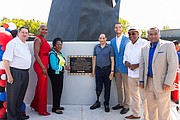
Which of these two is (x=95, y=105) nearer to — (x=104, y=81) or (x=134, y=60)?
(x=104, y=81)

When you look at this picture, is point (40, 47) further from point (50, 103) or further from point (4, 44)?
point (50, 103)

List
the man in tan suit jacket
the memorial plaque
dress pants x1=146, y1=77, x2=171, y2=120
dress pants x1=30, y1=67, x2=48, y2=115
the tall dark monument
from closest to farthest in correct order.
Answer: the man in tan suit jacket
dress pants x1=146, y1=77, x2=171, y2=120
dress pants x1=30, y1=67, x2=48, y2=115
the memorial plaque
the tall dark monument

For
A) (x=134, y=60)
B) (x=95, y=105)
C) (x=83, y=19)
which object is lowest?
(x=95, y=105)

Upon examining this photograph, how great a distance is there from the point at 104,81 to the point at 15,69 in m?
1.83

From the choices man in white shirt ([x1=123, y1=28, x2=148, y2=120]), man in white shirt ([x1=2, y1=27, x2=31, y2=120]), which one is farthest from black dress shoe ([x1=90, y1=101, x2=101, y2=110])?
man in white shirt ([x1=2, y1=27, x2=31, y2=120])

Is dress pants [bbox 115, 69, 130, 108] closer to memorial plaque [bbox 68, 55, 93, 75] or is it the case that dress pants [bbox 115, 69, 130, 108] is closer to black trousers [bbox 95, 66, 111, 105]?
black trousers [bbox 95, 66, 111, 105]

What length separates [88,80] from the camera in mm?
5367

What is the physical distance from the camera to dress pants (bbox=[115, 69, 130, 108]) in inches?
187

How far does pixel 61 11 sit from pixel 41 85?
2.89m

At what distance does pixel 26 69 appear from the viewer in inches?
161

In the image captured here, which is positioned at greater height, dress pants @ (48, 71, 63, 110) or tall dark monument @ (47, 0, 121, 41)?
tall dark monument @ (47, 0, 121, 41)

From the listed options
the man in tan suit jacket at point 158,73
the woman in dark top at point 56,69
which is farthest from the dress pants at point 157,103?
the woman in dark top at point 56,69

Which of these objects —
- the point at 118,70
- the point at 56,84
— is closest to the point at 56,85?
the point at 56,84

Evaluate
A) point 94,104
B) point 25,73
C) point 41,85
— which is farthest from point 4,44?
point 94,104
